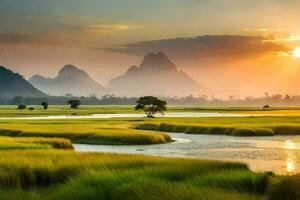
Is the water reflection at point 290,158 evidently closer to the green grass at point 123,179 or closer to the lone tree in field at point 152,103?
the green grass at point 123,179

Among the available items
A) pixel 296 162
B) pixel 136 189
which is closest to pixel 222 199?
pixel 136 189

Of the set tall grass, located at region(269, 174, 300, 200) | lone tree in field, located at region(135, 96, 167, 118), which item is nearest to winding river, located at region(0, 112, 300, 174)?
tall grass, located at region(269, 174, 300, 200)

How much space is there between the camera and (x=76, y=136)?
70.3 m

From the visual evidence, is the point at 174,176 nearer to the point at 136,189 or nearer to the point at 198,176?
the point at 198,176

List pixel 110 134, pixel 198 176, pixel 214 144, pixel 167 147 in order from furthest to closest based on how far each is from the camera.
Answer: pixel 110 134
pixel 214 144
pixel 167 147
pixel 198 176

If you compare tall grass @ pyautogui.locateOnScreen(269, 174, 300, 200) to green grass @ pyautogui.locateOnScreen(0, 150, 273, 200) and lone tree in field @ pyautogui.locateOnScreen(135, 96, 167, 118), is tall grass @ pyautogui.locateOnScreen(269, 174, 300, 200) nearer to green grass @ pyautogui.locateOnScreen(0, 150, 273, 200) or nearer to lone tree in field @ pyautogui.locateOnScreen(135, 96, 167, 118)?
green grass @ pyautogui.locateOnScreen(0, 150, 273, 200)

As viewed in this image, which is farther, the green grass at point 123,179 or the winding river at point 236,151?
the winding river at point 236,151

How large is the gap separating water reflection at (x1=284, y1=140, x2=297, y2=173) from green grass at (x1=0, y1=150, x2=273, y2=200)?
10.0 meters

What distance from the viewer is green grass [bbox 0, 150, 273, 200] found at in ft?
70.4

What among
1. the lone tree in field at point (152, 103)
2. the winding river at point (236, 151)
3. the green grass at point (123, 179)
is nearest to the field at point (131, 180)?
the green grass at point (123, 179)

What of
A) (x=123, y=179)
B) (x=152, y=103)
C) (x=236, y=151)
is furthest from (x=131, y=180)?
(x=152, y=103)

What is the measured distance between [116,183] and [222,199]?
6.00 m

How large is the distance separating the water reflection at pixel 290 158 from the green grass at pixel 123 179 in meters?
10.0

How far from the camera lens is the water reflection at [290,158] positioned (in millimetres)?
40594
